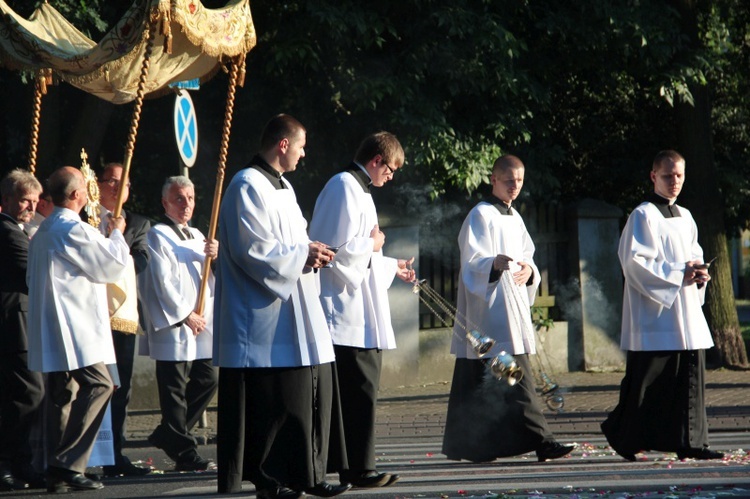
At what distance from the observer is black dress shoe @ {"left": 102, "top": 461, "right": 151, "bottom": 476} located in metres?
8.34

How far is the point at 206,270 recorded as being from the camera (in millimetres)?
8922

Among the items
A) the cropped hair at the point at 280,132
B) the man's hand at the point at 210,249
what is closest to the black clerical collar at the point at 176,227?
the man's hand at the point at 210,249

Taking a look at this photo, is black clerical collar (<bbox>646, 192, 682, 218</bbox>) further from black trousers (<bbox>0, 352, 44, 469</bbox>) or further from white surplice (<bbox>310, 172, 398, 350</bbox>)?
black trousers (<bbox>0, 352, 44, 469</bbox>)

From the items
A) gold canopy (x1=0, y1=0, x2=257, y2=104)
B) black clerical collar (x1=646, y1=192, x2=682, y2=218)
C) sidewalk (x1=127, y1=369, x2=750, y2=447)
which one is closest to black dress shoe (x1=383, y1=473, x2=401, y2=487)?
sidewalk (x1=127, y1=369, x2=750, y2=447)

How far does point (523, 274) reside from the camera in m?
8.60

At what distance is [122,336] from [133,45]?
6.41 ft

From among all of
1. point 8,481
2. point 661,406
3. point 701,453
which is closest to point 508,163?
point 661,406

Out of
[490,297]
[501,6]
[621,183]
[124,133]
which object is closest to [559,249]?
[621,183]

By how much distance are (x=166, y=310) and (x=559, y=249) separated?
8.00m

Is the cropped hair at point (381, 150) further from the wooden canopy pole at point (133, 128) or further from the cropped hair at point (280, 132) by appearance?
the wooden canopy pole at point (133, 128)

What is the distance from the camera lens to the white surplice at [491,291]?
854cm

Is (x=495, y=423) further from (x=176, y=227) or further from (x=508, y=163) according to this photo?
(x=176, y=227)

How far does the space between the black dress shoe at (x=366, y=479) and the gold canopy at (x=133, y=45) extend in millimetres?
3069

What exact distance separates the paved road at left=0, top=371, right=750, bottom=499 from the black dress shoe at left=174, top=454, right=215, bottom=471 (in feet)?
0.46
